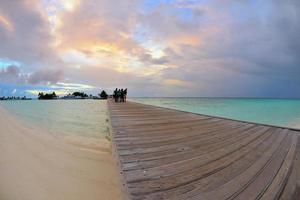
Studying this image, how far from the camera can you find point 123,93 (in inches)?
942

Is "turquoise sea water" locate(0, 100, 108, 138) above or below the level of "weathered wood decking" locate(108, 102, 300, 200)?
below

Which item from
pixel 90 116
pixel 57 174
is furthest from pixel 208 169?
pixel 90 116

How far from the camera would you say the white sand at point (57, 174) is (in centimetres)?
275

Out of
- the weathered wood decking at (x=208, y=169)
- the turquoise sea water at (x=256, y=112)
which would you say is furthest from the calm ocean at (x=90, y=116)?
the weathered wood decking at (x=208, y=169)

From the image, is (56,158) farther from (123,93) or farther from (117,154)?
(123,93)

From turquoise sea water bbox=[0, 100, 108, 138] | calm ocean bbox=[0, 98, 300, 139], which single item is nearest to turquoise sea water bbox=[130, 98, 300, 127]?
calm ocean bbox=[0, 98, 300, 139]

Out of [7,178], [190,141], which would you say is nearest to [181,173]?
[190,141]

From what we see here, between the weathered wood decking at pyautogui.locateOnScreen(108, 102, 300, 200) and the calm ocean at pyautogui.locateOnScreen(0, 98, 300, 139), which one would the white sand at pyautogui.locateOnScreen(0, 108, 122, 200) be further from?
the calm ocean at pyautogui.locateOnScreen(0, 98, 300, 139)

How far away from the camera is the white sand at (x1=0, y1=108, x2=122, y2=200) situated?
9.03 feet

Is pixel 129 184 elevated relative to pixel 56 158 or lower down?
elevated

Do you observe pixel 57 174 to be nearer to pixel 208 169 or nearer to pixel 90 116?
pixel 208 169

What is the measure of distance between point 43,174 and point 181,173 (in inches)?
118

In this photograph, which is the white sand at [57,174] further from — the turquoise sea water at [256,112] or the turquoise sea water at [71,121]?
the turquoise sea water at [256,112]

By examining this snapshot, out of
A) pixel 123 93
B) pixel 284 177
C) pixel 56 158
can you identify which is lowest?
pixel 56 158
